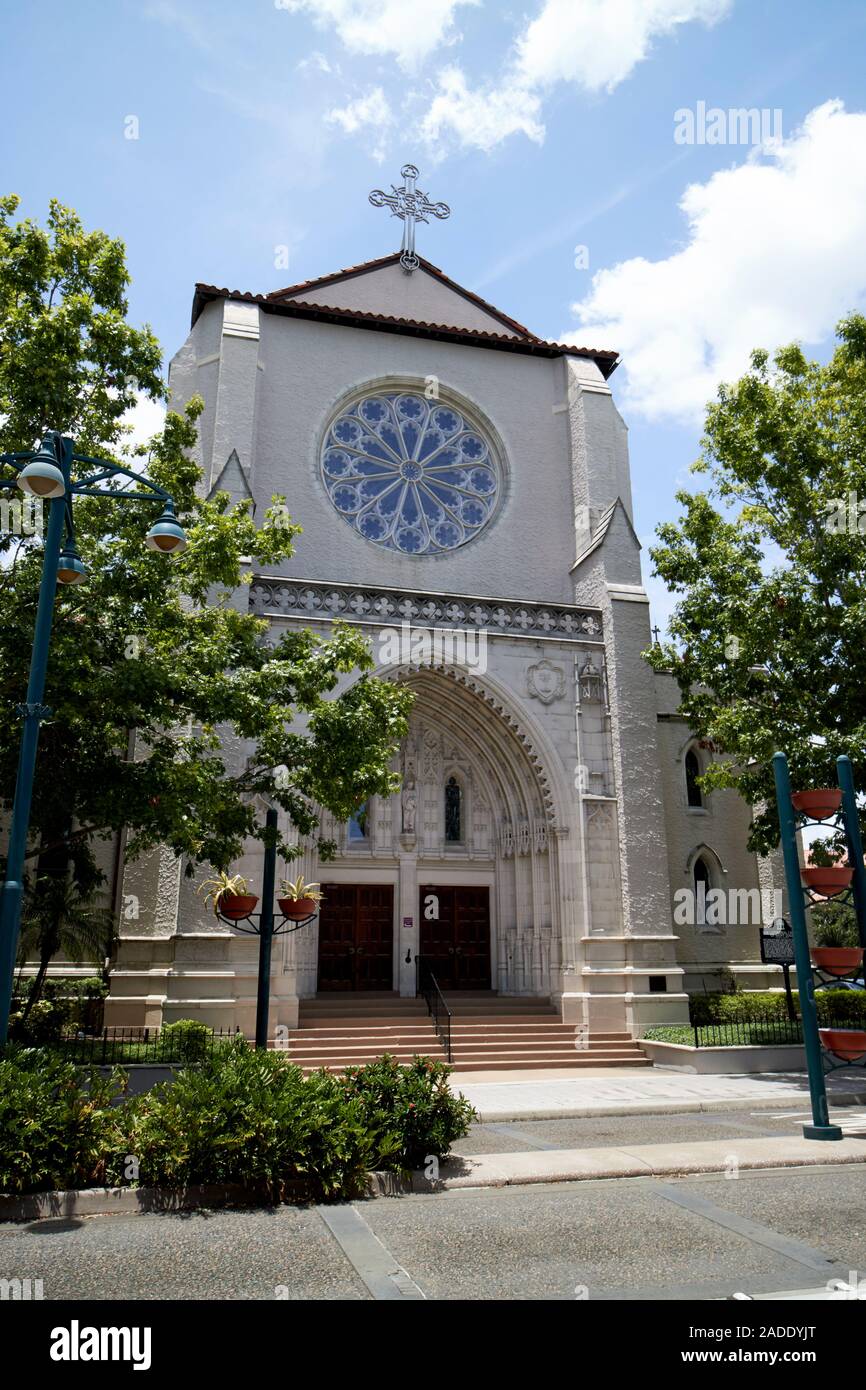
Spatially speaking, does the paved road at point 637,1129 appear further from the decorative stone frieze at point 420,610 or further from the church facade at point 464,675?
the decorative stone frieze at point 420,610

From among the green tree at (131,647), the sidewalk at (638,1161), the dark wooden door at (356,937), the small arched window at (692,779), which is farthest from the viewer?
the small arched window at (692,779)

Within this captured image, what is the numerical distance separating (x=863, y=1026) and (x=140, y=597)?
677 inches

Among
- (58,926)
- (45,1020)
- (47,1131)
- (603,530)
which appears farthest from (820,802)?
(45,1020)

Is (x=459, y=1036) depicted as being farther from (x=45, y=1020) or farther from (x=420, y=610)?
(x=420, y=610)

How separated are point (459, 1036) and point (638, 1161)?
9.16m

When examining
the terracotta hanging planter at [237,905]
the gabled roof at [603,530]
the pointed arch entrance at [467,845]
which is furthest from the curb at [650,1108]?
the gabled roof at [603,530]

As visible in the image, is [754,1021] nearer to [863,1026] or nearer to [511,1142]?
[863,1026]

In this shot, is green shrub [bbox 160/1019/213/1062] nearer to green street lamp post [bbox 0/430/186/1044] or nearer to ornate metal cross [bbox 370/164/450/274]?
green street lamp post [bbox 0/430/186/1044]

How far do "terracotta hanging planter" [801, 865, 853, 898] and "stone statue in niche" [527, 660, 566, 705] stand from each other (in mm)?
10594

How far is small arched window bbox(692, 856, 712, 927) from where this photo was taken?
74.0 feet

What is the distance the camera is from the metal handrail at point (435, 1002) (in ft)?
54.7

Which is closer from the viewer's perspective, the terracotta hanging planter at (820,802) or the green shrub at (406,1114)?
the green shrub at (406,1114)

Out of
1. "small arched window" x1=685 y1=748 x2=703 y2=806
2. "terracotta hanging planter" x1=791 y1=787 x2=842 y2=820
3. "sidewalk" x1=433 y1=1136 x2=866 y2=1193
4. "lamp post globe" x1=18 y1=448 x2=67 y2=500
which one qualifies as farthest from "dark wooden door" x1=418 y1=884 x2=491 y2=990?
"lamp post globe" x1=18 y1=448 x2=67 y2=500

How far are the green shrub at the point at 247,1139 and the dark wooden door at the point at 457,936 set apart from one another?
42.1 ft
